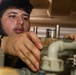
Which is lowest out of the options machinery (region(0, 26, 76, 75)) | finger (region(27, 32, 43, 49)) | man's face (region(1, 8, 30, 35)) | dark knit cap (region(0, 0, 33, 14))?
machinery (region(0, 26, 76, 75))

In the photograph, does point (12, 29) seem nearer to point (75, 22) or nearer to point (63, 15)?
point (63, 15)

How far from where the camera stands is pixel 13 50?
0.43 meters

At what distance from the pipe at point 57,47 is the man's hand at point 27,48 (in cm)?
5

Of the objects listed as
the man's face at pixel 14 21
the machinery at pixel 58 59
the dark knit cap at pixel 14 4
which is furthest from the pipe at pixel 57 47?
the dark knit cap at pixel 14 4

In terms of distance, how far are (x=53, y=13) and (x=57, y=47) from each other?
1234mm

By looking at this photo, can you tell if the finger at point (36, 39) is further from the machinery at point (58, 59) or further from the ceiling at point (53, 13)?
the ceiling at point (53, 13)

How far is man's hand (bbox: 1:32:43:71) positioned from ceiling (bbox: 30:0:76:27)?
92 cm

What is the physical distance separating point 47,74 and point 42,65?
2 centimetres

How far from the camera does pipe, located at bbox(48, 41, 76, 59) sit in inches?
12.3

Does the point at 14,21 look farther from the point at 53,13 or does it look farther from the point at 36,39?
the point at 36,39

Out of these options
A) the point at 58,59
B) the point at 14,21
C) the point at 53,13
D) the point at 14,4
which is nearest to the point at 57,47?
the point at 58,59

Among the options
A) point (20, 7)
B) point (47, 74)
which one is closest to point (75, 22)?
point (20, 7)

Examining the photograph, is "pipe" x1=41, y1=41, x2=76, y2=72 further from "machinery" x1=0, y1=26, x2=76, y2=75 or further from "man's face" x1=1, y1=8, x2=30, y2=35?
"man's face" x1=1, y1=8, x2=30, y2=35

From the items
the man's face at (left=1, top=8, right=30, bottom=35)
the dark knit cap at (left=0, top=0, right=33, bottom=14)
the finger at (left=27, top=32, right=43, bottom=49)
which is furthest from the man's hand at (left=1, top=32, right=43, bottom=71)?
the dark knit cap at (left=0, top=0, right=33, bottom=14)
